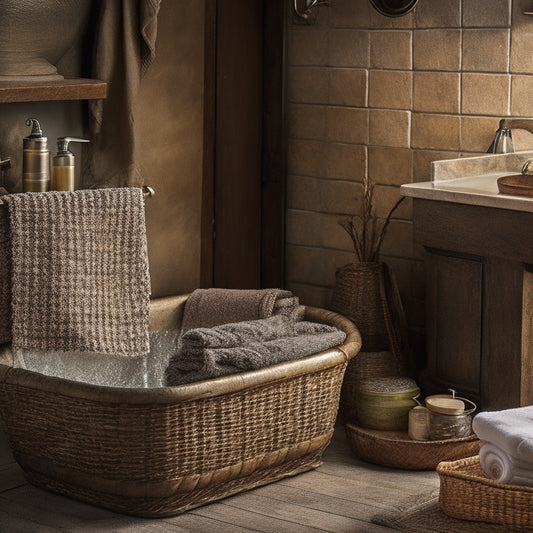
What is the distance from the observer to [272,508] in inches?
122

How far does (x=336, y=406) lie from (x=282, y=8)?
1.43 metres

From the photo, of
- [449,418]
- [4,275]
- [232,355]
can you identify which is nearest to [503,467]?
[449,418]

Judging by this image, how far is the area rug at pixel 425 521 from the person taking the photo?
292 cm

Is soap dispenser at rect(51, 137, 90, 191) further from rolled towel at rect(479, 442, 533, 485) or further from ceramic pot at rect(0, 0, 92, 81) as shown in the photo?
rolled towel at rect(479, 442, 533, 485)

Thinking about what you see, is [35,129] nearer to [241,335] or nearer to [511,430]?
[241,335]

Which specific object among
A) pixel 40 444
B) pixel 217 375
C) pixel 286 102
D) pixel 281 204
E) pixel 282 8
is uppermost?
pixel 282 8

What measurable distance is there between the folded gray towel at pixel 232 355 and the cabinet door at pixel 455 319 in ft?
1.28

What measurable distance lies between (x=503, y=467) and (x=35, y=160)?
4.88 feet

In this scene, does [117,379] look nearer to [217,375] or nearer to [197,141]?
[217,375]

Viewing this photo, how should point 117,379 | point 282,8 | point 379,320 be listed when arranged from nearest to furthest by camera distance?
point 117,379
point 379,320
point 282,8

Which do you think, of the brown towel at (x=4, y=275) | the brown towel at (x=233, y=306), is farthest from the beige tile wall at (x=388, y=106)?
the brown towel at (x=4, y=275)

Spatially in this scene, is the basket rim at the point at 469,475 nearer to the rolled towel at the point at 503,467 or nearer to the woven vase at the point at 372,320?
the rolled towel at the point at 503,467

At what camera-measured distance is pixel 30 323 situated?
319cm

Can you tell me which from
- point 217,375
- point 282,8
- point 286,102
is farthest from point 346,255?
point 217,375
